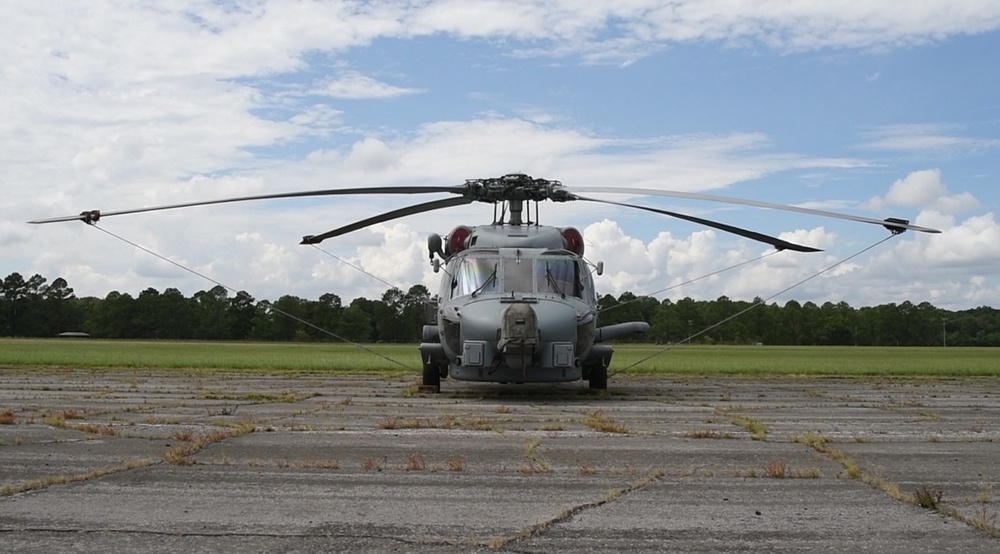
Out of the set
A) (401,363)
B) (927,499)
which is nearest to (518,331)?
(927,499)

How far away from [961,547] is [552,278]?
12620 mm

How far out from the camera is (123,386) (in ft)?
64.8

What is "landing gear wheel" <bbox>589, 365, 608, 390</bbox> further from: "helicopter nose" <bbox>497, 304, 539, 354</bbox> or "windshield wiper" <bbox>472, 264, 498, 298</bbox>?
"helicopter nose" <bbox>497, 304, 539, 354</bbox>

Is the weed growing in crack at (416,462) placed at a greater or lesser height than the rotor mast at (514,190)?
lesser

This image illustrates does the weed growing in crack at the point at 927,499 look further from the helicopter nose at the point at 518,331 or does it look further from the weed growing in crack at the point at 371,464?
the helicopter nose at the point at 518,331

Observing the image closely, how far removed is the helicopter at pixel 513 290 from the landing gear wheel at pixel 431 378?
0.02 meters

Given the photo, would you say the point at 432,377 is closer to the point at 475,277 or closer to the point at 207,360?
the point at 475,277

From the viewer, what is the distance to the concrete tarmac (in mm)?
5762

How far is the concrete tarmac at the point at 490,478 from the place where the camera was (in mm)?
5762

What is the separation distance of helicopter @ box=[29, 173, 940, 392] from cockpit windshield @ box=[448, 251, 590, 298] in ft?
0.06

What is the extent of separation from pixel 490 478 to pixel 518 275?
1008 cm

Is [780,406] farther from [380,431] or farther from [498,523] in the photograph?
[498,523]

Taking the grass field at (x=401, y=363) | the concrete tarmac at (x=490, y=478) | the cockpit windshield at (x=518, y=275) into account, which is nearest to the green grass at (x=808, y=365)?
the grass field at (x=401, y=363)

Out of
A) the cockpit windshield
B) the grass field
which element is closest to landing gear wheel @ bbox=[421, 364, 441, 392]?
the cockpit windshield
